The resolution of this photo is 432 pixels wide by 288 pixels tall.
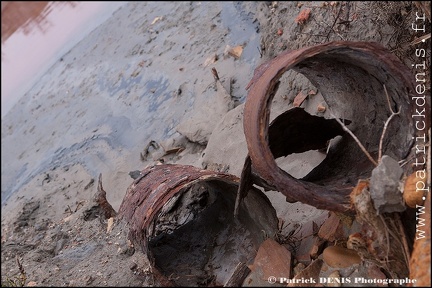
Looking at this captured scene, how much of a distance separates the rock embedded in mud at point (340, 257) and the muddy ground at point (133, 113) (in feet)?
2.44

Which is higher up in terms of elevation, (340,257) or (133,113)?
(340,257)

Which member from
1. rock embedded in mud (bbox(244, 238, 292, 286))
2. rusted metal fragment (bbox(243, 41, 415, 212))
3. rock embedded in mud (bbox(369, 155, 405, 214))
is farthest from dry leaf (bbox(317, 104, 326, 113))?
rock embedded in mud (bbox(369, 155, 405, 214))

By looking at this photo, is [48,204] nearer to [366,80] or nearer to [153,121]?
[153,121]

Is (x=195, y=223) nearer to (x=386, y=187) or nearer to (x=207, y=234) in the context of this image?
(x=207, y=234)

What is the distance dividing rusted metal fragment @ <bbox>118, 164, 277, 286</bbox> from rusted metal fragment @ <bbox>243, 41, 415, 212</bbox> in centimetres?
43

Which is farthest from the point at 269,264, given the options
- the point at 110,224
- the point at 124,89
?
the point at 124,89

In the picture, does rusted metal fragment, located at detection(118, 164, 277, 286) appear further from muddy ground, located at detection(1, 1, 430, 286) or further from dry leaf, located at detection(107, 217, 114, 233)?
muddy ground, located at detection(1, 1, 430, 286)

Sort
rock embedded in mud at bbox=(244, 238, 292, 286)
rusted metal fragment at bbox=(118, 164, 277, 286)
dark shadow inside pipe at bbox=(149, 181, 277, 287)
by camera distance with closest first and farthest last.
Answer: rock embedded in mud at bbox=(244, 238, 292, 286), rusted metal fragment at bbox=(118, 164, 277, 286), dark shadow inside pipe at bbox=(149, 181, 277, 287)

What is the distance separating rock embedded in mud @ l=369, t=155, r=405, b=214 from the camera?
6.80 feet

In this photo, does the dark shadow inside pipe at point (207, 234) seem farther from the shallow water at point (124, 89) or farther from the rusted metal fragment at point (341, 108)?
the shallow water at point (124, 89)

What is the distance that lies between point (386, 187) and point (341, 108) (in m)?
0.99

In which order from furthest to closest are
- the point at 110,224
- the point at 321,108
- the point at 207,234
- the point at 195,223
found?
the point at 321,108
the point at 195,223
the point at 207,234
the point at 110,224

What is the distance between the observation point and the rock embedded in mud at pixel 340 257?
2334mm

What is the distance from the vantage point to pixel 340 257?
94.0 inches
